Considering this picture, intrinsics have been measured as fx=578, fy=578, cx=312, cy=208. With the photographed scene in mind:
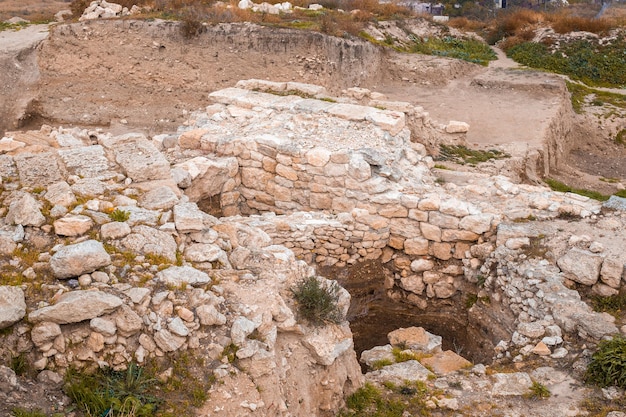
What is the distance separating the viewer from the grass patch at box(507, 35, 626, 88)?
63.1 feet

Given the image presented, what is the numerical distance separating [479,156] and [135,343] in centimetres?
879

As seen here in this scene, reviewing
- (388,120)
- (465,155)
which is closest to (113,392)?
(388,120)

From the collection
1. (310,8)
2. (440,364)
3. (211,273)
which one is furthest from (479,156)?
(310,8)

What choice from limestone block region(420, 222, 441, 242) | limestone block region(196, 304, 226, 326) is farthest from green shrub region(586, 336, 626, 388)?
limestone block region(196, 304, 226, 326)

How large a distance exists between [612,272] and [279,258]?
3758 mm

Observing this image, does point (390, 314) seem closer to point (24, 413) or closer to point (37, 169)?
point (37, 169)

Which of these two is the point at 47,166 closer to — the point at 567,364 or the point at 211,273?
the point at 211,273

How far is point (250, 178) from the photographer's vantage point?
8.85m

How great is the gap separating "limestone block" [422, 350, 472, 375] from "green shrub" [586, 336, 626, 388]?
1233 millimetres

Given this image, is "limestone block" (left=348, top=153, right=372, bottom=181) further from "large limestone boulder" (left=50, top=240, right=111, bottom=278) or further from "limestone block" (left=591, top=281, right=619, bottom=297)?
"large limestone boulder" (left=50, top=240, right=111, bottom=278)

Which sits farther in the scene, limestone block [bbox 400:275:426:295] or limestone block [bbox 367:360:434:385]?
limestone block [bbox 400:275:426:295]

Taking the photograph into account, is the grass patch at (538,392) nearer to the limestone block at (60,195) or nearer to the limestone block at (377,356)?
the limestone block at (377,356)

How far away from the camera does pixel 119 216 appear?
215 inches

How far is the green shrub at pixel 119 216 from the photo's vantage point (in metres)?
5.44
